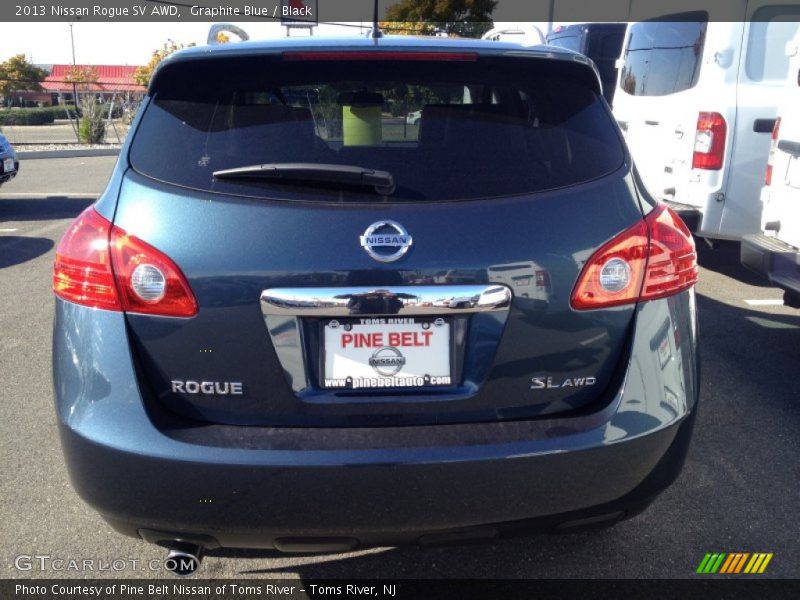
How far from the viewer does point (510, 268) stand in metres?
1.94

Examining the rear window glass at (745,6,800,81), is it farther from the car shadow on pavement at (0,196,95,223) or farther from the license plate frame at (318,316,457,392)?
the car shadow on pavement at (0,196,95,223)

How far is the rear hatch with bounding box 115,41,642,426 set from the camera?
190 centimetres

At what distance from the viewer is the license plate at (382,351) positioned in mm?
1919

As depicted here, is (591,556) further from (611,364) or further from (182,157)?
(182,157)

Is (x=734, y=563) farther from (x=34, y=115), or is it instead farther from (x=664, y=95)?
(x=34, y=115)

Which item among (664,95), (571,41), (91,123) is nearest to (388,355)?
(664,95)

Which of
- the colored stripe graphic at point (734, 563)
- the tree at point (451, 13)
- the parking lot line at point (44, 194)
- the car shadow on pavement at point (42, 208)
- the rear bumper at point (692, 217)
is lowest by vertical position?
the parking lot line at point (44, 194)

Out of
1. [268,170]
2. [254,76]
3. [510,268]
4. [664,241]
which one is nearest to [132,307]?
[268,170]

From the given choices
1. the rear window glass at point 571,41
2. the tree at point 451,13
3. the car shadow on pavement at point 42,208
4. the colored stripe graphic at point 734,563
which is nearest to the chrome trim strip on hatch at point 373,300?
the colored stripe graphic at point 734,563

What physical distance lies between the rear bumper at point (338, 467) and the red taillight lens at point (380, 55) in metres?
0.89

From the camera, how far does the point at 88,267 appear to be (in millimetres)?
1999

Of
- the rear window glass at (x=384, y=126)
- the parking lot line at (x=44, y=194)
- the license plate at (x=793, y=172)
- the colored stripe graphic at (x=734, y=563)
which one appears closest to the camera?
the rear window glass at (x=384, y=126)

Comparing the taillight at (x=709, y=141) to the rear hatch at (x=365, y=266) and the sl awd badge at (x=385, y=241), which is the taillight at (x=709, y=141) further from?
the sl awd badge at (x=385, y=241)

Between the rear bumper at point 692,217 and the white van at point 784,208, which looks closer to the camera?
the white van at point 784,208
